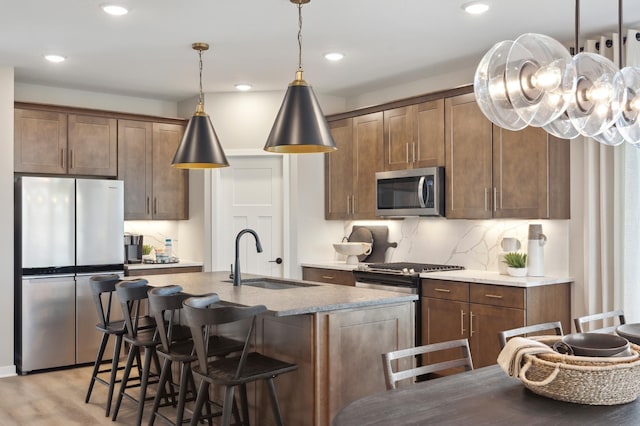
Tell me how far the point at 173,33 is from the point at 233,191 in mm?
2297

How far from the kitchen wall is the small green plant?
415 centimetres

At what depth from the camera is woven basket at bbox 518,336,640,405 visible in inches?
69.5

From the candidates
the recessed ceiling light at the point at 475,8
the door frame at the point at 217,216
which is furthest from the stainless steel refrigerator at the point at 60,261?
the recessed ceiling light at the point at 475,8

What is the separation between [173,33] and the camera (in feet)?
14.9

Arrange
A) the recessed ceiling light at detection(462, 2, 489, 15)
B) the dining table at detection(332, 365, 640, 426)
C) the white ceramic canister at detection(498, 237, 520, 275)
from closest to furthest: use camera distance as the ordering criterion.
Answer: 1. the dining table at detection(332, 365, 640, 426)
2. the recessed ceiling light at detection(462, 2, 489, 15)
3. the white ceramic canister at detection(498, 237, 520, 275)

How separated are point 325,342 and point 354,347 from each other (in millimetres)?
200

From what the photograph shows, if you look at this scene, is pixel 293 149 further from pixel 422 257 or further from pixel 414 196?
pixel 422 257

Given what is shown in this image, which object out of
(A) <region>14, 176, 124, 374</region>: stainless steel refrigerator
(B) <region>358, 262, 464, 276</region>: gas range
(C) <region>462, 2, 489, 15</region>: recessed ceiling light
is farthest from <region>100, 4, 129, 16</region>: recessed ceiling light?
(B) <region>358, 262, 464, 276</region>: gas range

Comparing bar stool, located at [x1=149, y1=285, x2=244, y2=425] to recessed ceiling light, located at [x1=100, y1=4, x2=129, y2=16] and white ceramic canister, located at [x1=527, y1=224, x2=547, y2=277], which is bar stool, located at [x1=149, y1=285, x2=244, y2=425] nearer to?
recessed ceiling light, located at [x1=100, y1=4, x2=129, y2=16]

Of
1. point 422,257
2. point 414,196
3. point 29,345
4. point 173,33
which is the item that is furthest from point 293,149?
point 29,345

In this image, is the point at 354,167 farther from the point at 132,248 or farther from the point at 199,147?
the point at 132,248

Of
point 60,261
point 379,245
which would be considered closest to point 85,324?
point 60,261

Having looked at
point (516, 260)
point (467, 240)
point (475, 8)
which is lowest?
point (516, 260)

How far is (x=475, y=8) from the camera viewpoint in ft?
13.1
